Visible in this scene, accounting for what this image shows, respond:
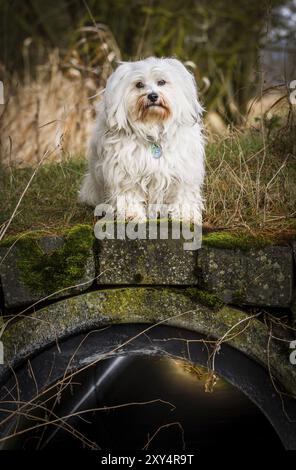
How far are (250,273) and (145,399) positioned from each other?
1796 millimetres

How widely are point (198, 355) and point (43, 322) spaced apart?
2.83 ft

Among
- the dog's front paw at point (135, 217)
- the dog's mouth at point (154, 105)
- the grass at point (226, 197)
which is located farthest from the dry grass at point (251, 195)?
the dog's mouth at point (154, 105)

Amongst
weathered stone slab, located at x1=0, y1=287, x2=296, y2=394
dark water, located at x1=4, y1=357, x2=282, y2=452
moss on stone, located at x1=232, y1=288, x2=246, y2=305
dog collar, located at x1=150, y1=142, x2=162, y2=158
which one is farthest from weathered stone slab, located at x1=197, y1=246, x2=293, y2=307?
dark water, located at x1=4, y1=357, x2=282, y2=452

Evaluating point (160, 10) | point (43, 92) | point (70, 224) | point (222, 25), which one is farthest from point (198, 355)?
point (222, 25)

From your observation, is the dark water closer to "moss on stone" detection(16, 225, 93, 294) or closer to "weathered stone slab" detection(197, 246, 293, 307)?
"weathered stone slab" detection(197, 246, 293, 307)

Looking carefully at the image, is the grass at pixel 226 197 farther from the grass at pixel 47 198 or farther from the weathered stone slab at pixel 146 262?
the weathered stone slab at pixel 146 262

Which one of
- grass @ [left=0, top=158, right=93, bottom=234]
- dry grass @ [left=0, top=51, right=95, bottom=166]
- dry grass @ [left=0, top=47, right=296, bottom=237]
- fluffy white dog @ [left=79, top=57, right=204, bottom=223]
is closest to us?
fluffy white dog @ [left=79, top=57, right=204, bottom=223]

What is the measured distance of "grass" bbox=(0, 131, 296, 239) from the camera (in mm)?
3719

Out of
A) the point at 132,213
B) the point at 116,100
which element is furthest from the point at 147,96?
the point at 132,213

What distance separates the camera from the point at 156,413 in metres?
4.63

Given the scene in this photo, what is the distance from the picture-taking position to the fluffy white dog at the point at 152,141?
3494 mm

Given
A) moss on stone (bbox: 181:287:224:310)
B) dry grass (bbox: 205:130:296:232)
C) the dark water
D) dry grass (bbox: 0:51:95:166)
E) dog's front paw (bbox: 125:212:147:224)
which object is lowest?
the dark water

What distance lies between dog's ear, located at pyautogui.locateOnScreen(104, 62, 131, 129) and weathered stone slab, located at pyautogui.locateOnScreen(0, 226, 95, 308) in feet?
1.99

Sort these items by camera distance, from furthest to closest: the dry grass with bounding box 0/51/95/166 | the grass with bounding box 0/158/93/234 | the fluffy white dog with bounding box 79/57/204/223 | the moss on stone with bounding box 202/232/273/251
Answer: the dry grass with bounding box 0/51/95/166 → the grass with bounding box 0/158/93/234 → the fluffy white dog with bounding box 79/57/204/223 → the moss on stone with bounding box 202/232/273/251
